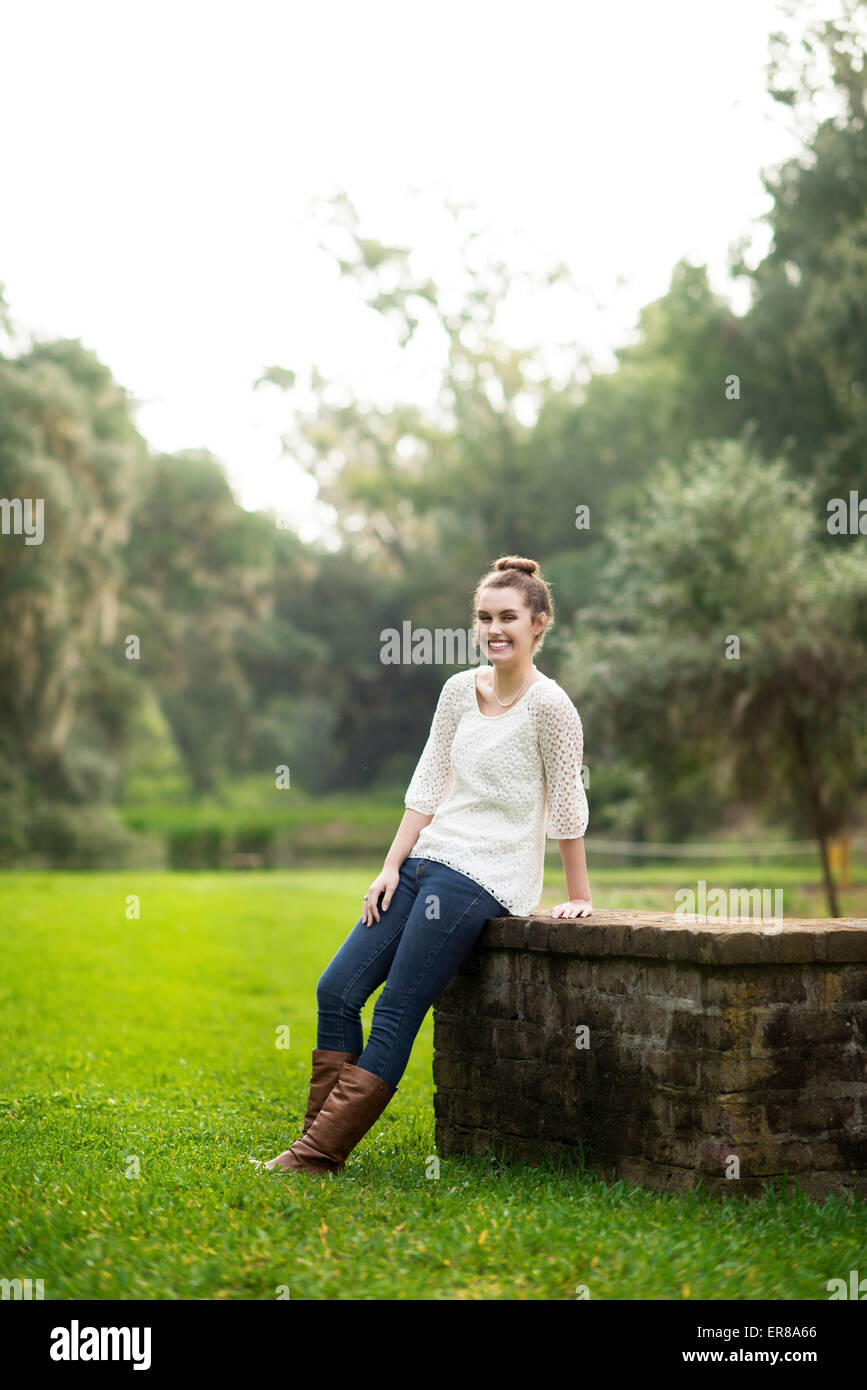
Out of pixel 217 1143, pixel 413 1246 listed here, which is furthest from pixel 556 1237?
pixel 217 1143

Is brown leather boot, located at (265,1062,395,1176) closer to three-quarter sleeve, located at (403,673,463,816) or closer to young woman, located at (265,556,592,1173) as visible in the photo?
young woman, located at (265,556,592,1173)

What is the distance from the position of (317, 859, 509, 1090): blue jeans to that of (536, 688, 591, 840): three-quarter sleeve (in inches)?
14.2

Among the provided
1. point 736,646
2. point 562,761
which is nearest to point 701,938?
point 562,761

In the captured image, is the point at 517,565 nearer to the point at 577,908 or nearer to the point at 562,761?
the point at 562,761

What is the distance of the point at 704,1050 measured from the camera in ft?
13.1

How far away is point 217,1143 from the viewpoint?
5203 millimetres

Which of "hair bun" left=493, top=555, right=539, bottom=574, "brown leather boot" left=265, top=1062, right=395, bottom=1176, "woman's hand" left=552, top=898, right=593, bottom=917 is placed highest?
"hair bun" left=493, top=555, right=539, bottom=574

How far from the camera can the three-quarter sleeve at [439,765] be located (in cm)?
486

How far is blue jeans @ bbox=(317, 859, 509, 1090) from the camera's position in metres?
4.43

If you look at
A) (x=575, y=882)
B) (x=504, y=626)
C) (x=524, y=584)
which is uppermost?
(x=524, y=584)

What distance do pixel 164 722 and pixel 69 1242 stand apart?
32459 millimetres

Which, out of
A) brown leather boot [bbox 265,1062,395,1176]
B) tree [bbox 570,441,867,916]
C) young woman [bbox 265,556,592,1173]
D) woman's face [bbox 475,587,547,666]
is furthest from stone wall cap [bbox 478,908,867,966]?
tree [bbox 570,441,867,916]

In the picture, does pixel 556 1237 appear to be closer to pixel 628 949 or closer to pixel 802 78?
pixel 628 949

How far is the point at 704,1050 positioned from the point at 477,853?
1.03m
